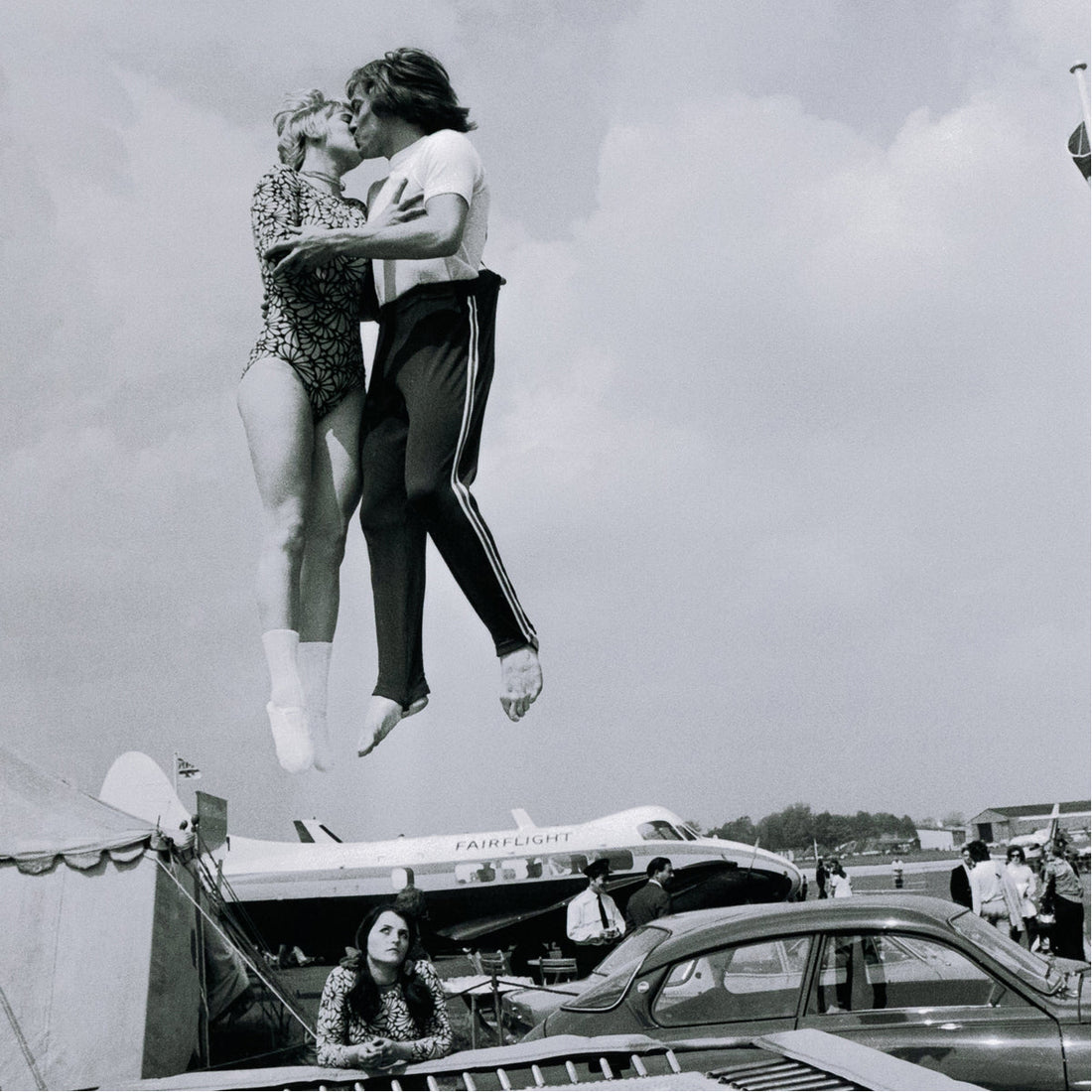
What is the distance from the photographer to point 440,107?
4.73 metres

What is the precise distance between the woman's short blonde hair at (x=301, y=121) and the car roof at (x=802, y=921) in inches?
133

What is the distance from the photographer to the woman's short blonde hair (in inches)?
187

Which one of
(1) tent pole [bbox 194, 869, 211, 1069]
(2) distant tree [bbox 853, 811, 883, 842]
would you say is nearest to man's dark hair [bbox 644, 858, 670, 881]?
(2) distant tree [bbox 853, 811, 883, 842]

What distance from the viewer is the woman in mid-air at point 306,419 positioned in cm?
450

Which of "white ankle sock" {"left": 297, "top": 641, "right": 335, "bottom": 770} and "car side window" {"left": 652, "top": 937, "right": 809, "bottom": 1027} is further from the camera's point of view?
"white ankle sock" {"left": 297, "top": 641, "right": 335, "bottom": 770}

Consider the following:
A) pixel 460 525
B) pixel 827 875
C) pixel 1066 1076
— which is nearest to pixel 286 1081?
pixel 460 525

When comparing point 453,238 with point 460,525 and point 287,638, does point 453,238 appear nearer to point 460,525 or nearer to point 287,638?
point 460,525

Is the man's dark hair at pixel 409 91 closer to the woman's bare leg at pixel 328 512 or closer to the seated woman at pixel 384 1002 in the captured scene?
the woman's bare leg at pixel 328 512

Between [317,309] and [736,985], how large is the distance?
3.04 m

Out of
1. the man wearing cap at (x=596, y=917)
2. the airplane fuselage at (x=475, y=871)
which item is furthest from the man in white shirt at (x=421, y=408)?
the airplane fuselage at (x=475, y=871)

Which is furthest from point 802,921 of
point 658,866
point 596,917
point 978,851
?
point 978,851

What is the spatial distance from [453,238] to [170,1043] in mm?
4087

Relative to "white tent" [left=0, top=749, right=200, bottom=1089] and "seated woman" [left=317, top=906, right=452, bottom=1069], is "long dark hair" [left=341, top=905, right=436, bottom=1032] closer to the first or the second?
"seated woman" [left=317, top=906, right=452, bottom=1069]

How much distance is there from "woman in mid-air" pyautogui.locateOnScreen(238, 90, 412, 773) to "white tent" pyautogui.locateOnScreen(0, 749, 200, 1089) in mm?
1904
